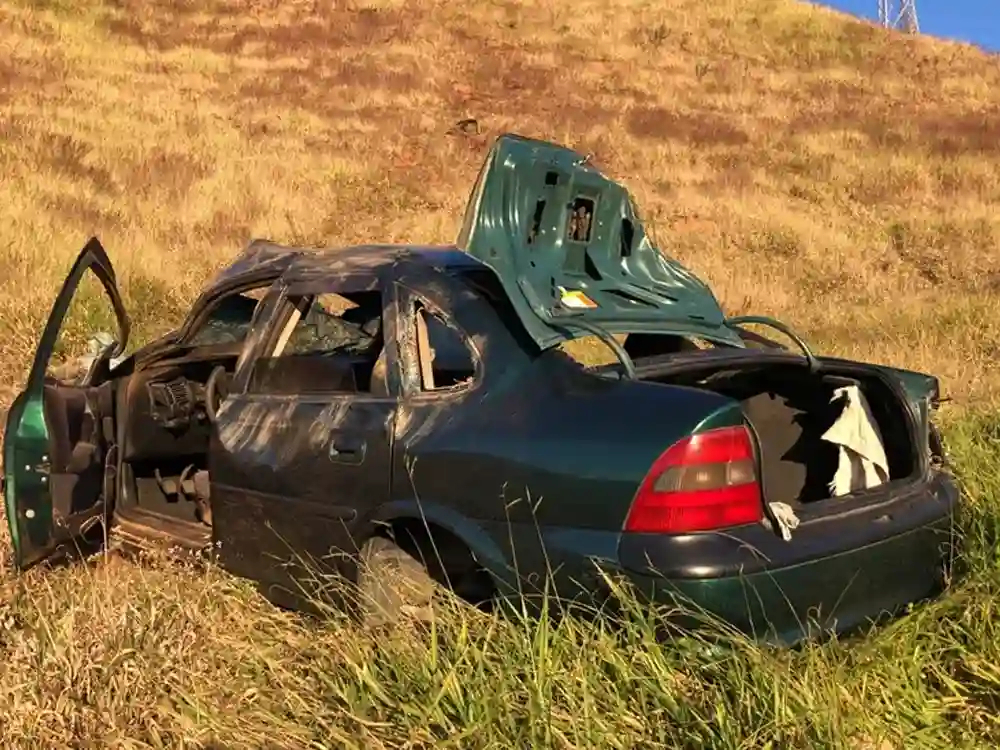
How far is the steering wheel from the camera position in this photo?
4305 millimetres

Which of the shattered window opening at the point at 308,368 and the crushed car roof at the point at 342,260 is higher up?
the crushed car roof at the point at 342,260

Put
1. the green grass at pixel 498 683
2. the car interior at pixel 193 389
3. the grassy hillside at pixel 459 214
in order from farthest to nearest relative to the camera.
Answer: the car interior at pixel 193 389 < the grassy hillside at pixel 459 214 < the green grass at pixel 498 683

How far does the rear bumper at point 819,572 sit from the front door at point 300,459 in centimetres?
112

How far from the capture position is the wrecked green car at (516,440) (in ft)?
9.29

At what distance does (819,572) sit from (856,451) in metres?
0.77

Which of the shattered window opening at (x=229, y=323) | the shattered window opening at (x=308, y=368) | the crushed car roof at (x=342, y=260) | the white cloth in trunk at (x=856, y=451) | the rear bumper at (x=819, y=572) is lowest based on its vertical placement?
the rear bumper at (x=819, y=572)

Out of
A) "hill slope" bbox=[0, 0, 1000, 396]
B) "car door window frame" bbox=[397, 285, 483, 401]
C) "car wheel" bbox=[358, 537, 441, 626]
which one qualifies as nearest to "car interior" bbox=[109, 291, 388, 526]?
"car door window frame" bbox=[397, 285, 483, 401]

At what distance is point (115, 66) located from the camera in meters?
23.9

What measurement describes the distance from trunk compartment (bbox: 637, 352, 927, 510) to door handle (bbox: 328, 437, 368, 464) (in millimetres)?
1005

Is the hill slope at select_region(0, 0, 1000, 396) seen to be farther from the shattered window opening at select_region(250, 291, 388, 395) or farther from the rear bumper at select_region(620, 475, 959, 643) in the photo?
the shattered window opening at select_region(250, 291, 388, 395)

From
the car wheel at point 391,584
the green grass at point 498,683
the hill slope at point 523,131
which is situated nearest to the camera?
the green grass at point 498,683

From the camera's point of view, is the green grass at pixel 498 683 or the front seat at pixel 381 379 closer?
the green grass at pixel 498 683

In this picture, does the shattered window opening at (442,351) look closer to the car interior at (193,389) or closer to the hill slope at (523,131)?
the car interior at (193,389)

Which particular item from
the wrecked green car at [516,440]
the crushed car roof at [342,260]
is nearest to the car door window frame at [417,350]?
the wrecked green car at [516,440]
